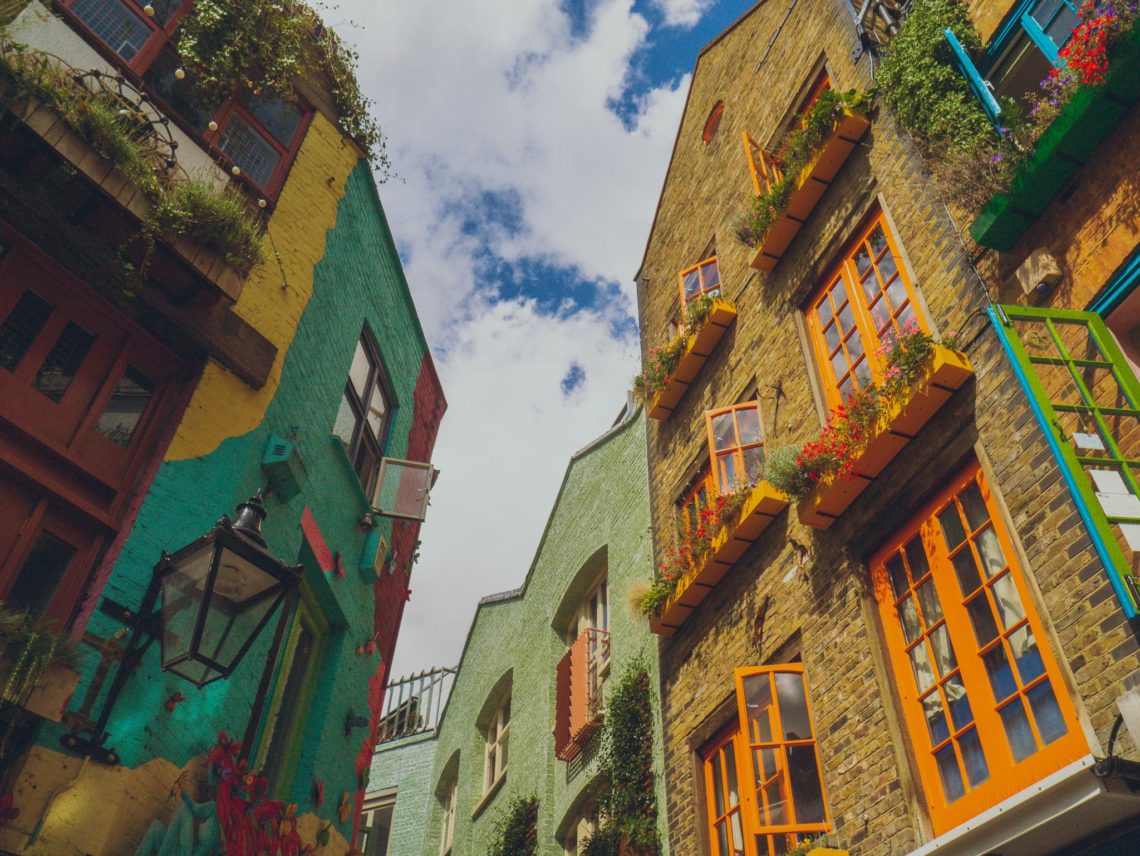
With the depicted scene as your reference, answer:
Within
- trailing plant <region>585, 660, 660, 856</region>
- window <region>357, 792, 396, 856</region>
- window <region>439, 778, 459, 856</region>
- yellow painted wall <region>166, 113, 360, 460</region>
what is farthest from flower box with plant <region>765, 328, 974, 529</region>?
window <region>357, 792, 396, 856</region>

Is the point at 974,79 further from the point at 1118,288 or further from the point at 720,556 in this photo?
the point at 720,556

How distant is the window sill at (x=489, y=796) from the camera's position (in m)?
15.3

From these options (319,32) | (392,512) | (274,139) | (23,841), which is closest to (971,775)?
(23,841)

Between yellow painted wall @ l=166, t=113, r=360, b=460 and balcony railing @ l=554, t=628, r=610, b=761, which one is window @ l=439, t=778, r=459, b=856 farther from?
yellow painted wall @ l=166, t=113, r=360, b=460

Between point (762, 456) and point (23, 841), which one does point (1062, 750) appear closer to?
point (762, 456)

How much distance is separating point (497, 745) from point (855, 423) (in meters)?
11.9

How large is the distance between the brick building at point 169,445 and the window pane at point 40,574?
0.05 feet

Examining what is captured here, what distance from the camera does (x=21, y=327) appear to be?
234 inches

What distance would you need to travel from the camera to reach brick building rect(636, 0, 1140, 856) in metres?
4.79

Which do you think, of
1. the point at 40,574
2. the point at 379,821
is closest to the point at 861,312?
the point at 40,574

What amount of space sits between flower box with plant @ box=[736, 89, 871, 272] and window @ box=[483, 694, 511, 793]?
10069 millimetres

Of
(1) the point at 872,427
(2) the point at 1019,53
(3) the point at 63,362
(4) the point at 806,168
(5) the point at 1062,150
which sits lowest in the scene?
(3) the point at 63,362

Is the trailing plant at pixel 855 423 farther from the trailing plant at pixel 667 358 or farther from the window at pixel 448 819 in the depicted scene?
the window at pixel 448 819

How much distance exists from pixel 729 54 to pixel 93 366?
1052 centimetres
